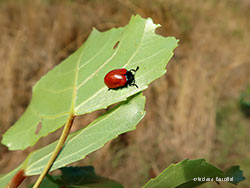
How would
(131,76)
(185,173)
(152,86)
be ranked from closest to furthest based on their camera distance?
(185,173) < (131,76) < (152,86)

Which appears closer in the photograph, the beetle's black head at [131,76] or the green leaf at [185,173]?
the green leaf at [185,173]

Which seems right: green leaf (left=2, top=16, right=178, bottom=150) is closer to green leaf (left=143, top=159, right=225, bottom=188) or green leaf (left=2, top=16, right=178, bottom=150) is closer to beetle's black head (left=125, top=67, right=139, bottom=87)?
beetle's black head (left=125, top=67, right=139, bottom=87)

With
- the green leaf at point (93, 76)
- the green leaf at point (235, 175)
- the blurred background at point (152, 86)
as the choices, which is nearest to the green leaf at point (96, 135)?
the green leaf at point (93, 76)

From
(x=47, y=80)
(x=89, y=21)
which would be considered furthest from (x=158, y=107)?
(x=47, y=80)

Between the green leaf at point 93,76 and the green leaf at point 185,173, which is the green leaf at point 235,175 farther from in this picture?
the green leaf at point 93,76

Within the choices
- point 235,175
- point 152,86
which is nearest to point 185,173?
point 235,175

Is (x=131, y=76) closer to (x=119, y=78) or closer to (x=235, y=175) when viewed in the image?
(x=119, y=78)

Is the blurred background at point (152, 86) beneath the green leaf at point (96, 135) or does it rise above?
above

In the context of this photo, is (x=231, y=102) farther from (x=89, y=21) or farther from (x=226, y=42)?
(x=89, y=21)
